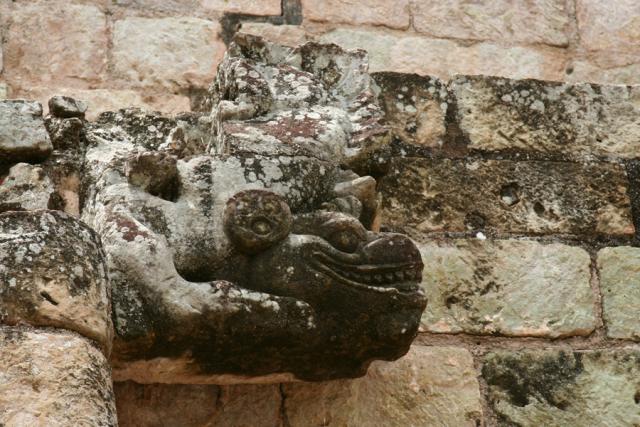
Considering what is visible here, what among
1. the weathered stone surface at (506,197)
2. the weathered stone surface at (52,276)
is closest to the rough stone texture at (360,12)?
the weathered stone surface at (506,197)

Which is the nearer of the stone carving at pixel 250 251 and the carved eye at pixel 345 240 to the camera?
the stone carving at pixel 250 251

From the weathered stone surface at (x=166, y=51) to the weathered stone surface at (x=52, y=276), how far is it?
186 cm

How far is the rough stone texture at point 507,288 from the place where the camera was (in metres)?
3.48

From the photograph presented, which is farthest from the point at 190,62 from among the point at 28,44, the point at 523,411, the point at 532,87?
the point at 523,411

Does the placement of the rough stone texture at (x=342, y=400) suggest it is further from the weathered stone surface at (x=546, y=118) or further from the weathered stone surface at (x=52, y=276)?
the weathered stone surface at (x=546, y=118)

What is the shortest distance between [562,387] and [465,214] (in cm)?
53

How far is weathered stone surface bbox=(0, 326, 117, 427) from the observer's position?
2352 millimetres

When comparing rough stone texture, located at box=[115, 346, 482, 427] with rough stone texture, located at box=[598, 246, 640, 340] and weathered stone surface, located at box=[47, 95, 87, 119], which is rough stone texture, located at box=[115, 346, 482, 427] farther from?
weathered stone surface, located at box=[47, 95, 87, 119]

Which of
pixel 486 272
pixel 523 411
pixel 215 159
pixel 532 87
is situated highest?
pixel 532 87

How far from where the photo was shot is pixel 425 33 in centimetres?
485

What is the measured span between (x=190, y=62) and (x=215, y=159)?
62.5 inches

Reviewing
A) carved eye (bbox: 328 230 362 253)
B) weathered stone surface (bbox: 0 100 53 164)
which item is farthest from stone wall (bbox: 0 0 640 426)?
weathered stone surface (bbox: 0 100 53 164)

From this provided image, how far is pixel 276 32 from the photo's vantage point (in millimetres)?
4641

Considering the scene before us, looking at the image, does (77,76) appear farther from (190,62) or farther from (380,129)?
(380,129)
